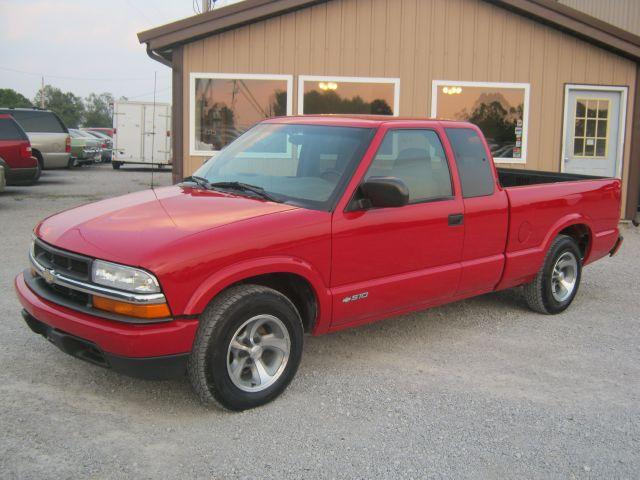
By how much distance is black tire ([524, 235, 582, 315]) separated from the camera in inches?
242

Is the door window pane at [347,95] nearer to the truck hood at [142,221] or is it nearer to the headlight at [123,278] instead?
the truck hood at [142,221]

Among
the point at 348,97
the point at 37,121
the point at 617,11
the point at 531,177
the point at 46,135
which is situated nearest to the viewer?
the point at 531,177

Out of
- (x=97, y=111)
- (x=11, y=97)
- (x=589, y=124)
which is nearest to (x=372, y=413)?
(x=589, y=124)

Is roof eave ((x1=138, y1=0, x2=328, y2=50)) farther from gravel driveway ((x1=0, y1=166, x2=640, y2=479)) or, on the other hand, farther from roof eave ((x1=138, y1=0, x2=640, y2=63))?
gravel driveway ((x1=0, y1=166, x2=640, y2=479))

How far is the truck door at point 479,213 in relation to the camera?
5.27 m

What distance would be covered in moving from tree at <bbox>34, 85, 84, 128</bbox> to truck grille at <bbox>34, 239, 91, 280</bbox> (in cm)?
7029

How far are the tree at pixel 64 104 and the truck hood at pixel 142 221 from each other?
230 ft

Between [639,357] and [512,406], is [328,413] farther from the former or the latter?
[639,357]

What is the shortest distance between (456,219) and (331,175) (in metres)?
1.12

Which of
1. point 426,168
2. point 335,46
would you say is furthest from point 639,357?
point 335,46

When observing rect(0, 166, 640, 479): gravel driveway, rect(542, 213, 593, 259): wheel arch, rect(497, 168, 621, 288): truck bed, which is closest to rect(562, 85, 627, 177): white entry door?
rect(497, 168, 621, 288): truck bed

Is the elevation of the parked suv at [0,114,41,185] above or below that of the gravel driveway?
above

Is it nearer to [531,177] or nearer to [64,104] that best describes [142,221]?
[531,177]

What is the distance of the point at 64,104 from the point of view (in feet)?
263
